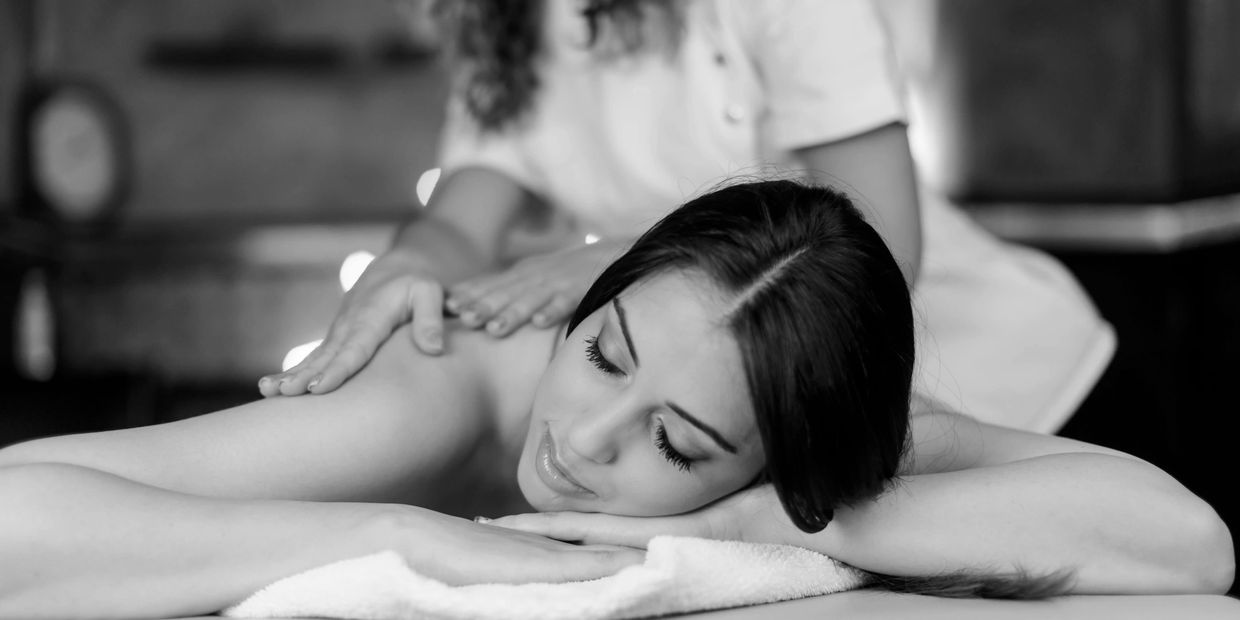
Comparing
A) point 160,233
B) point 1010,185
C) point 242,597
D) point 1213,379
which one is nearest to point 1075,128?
point 1010,185

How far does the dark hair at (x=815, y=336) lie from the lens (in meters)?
1.13

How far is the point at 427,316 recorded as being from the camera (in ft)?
4.54

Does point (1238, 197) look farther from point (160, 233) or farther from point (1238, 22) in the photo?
point (160, 233)

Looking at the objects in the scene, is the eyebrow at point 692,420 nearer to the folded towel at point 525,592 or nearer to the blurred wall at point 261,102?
the folded towel at point 525,592

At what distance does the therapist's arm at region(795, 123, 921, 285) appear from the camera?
154cm

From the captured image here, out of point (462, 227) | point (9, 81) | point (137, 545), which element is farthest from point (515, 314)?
point (9, 81)

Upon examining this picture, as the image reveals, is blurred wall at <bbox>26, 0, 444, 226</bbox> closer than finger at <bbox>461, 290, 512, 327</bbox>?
No

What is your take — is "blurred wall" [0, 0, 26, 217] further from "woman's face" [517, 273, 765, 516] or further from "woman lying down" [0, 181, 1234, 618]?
"woman's face" [517, 273, 765, 516]

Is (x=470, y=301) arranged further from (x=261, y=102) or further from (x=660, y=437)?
(x=261, y=102)

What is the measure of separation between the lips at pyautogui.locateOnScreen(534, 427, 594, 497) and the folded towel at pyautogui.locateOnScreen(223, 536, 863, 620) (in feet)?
0.53

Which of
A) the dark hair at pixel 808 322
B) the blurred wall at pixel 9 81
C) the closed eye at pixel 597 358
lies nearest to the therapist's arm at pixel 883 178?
the dark hair at pixel 808 322

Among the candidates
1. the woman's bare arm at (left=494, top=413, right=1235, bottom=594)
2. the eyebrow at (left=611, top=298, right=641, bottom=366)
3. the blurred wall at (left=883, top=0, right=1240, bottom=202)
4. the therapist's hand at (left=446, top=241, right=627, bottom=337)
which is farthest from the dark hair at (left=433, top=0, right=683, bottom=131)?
the blurred wall at (left=883, top=0, right=1240, bottom=202)

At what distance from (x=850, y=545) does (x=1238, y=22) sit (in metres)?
2.86

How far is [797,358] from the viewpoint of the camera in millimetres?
1140
